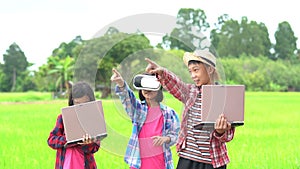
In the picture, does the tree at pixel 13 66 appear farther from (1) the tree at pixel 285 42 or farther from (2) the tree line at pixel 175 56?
(1) the tree at pixel 285 42

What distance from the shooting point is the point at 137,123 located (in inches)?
122

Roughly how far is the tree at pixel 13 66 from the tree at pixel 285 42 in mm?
24512

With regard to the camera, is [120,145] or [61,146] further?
[61,146]

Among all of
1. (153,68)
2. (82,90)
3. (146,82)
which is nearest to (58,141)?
(82,90)

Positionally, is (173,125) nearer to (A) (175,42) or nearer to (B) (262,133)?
(A) (175,42)

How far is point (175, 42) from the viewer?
2680mm

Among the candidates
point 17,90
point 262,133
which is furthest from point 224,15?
point 262,133

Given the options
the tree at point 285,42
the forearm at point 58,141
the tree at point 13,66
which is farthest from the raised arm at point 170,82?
the tree at point 285,42

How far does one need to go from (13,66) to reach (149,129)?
48.1 meters

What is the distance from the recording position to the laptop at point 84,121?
8.84 ft

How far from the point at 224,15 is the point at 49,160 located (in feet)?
165

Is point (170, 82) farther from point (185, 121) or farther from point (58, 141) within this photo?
point (58, 141)

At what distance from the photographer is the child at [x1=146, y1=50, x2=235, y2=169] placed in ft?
9.23

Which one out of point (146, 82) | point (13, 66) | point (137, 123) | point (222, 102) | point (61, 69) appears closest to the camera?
point (222, 102)
